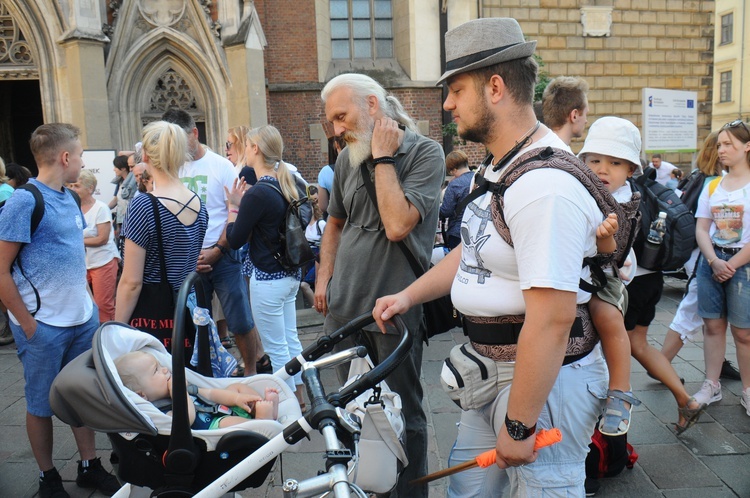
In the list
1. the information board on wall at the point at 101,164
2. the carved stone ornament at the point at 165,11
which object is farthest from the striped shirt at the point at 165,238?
the carved stone ornament at the point at 165,11

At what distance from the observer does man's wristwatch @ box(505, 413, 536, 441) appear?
1.80m

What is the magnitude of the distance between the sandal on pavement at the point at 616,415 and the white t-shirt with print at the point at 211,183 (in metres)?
3.76

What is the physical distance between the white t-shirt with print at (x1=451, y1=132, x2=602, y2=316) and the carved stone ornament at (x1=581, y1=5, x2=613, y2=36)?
1852 cm

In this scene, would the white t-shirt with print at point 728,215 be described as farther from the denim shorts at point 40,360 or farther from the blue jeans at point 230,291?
the denim shorts at point 40,360

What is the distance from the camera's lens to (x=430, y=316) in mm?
3203

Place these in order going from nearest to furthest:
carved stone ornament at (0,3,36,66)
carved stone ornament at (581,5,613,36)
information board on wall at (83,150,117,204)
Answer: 1. information board on wall at (83,150,117,204)
2. carved stone ornament at (0,3,36,66)
3. carved stone ornament at (581,5,613,36)

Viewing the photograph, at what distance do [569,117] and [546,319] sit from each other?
2435mm

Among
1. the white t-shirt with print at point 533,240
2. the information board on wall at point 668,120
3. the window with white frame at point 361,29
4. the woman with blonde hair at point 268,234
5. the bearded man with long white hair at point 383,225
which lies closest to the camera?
the white t-shirt with print at point 533,240

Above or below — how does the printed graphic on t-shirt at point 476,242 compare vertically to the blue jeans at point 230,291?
above

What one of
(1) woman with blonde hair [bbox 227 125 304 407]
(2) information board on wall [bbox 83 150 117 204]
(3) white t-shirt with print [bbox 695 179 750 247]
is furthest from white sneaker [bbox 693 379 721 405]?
(2) information board on wall [bbox 83 150 117 204]

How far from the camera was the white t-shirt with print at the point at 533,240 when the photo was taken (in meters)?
Result: 1.70

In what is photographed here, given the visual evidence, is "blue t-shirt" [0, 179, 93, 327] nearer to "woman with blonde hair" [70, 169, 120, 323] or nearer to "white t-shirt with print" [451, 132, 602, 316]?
"woman with blonde hair" [70, 169, 120, 323]

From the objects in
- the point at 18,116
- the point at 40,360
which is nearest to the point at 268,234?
the point at 40,360

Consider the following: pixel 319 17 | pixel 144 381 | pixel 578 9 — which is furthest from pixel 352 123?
pixel 578 9
